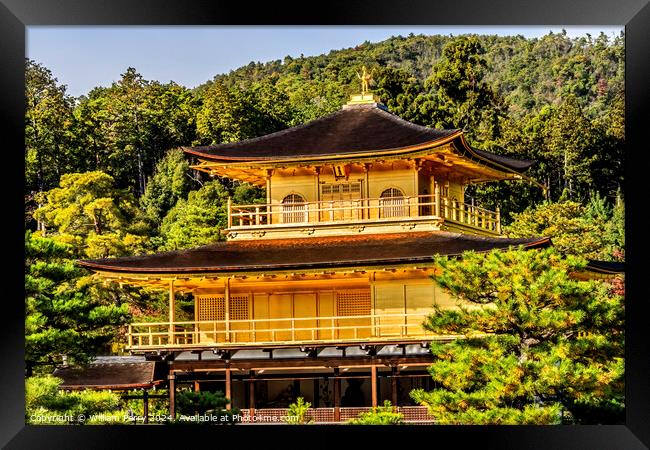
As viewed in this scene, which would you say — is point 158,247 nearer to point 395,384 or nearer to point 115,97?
point 115,97

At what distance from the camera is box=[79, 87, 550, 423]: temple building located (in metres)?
24.5

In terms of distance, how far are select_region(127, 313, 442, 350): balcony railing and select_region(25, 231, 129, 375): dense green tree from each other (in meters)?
0.78

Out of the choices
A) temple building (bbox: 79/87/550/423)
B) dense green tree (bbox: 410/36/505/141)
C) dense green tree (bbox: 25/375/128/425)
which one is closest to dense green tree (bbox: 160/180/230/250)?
temple building (bbox: 79/87/550/423)

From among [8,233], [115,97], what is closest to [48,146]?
[115,97]

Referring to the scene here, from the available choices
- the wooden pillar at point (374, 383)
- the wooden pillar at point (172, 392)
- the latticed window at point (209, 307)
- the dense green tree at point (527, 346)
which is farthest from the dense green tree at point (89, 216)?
the dense green tree at point (527, 346)

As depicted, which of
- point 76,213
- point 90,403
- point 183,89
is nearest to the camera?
point 90,403

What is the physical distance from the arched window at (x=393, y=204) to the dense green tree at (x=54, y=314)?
537cm

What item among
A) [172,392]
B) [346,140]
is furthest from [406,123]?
[172,392]

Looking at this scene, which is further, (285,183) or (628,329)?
(285,183)

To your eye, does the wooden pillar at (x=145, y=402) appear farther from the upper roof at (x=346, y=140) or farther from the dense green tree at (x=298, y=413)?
the upper roof at (x=346, y=140)

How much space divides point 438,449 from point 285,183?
432 inches

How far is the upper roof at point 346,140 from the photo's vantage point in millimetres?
26141

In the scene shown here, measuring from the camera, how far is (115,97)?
1490 inches

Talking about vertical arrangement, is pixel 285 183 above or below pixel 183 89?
below
